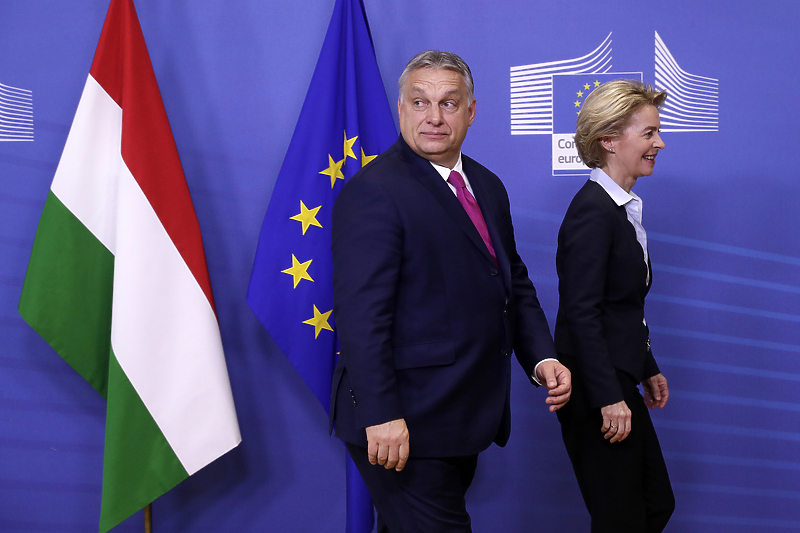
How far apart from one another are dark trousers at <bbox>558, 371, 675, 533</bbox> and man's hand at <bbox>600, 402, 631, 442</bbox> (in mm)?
56

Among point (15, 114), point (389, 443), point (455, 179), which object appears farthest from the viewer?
point (15, 114)

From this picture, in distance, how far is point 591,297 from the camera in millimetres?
1491

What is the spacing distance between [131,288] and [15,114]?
89 cm

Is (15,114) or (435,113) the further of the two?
(15,114)

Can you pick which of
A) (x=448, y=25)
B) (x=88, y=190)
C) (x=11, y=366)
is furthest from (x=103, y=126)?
(x=448, y=25)

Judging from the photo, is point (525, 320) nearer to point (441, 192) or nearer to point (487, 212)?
point (487, 212)

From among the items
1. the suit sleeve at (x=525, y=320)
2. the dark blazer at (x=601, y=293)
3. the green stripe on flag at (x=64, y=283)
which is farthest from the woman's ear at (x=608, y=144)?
the green stripe on flag at (x=64, y=283)

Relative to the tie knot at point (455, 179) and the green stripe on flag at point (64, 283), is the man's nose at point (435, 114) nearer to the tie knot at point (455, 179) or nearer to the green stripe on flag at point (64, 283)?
the tie knot at point (455, 179)

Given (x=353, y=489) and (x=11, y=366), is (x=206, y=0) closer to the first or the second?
(x=11, y=366)

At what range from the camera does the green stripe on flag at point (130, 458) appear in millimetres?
1774

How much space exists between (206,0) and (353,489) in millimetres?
1754

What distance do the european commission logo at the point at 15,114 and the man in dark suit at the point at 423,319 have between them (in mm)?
1482

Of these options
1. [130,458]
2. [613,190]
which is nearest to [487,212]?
[613,190]

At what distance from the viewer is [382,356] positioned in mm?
1178
